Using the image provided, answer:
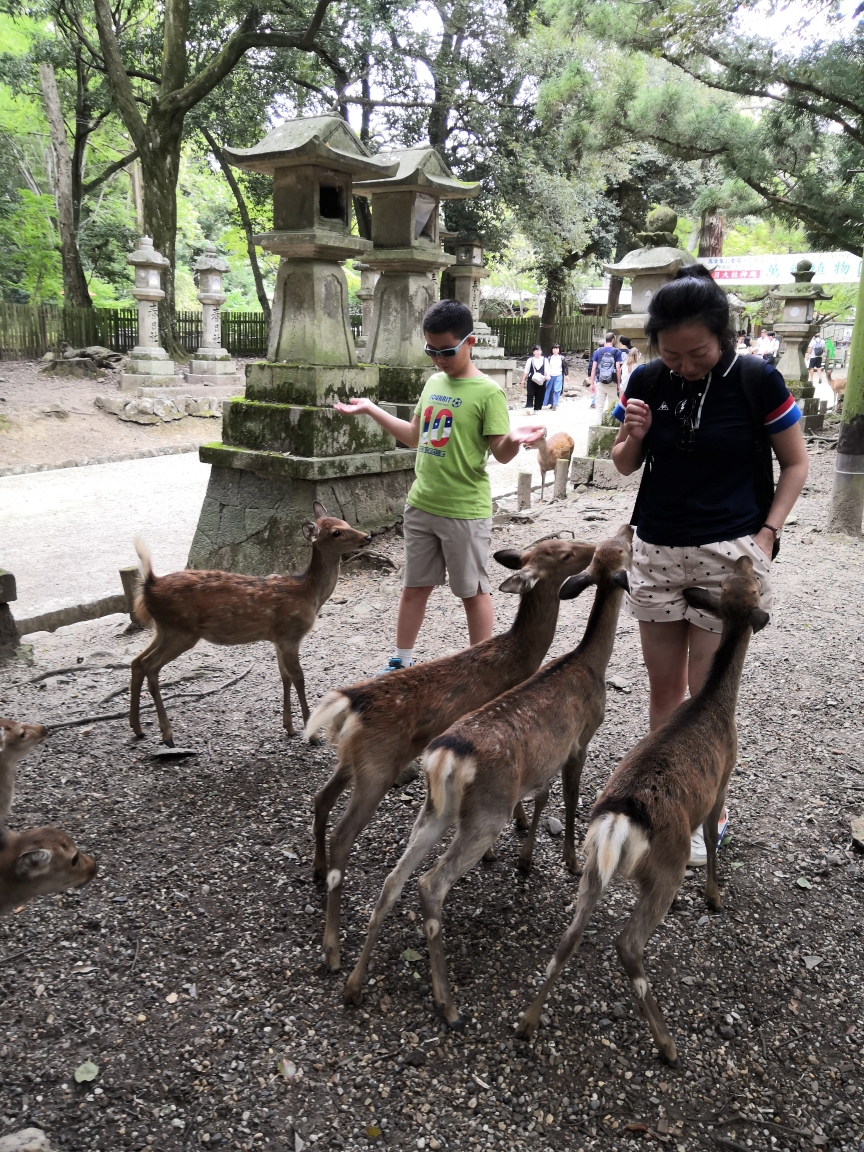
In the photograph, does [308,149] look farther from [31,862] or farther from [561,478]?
[31,862]

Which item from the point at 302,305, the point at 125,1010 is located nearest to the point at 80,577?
the point at 302,305

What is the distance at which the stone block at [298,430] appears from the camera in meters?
5.82

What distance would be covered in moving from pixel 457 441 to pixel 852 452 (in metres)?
4.81

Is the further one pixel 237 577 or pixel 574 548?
pixel 237 577

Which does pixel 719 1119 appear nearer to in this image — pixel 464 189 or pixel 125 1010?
pixel 125 1010

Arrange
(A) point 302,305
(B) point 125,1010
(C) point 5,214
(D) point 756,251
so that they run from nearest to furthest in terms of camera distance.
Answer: (B) point 125,1010 < (A) point 302,305 < (C) point 5,214 < (D) point 756,251

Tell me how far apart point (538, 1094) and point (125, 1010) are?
105 centimetres

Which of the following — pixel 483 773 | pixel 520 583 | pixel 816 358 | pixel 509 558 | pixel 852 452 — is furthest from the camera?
pixel 816 358

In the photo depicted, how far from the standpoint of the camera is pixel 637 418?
8.59 feet

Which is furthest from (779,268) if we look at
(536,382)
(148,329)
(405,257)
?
(405,257)

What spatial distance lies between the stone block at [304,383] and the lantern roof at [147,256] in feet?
37.3

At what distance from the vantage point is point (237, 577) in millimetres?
3848

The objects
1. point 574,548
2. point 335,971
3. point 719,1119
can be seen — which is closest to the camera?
point 719,1119

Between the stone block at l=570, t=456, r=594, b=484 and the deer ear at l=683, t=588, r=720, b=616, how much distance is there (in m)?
7.02
